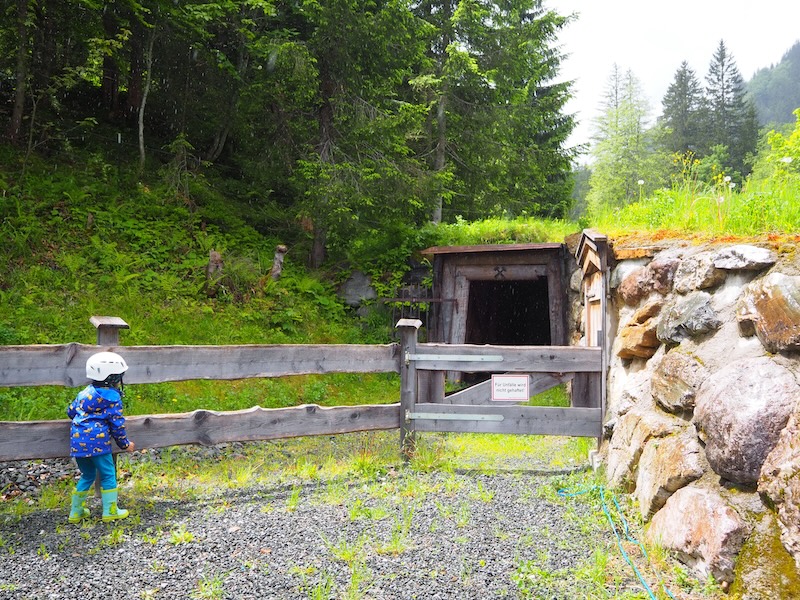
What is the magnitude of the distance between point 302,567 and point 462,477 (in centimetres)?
227

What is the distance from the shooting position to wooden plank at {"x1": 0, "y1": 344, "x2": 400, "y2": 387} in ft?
14.5

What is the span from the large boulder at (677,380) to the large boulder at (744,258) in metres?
0.67

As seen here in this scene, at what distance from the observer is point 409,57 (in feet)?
40.9

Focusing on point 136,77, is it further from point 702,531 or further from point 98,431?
point 702,531

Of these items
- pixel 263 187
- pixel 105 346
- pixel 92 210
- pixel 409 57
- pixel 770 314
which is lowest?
pixel 105 346

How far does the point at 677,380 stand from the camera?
13.8 ft

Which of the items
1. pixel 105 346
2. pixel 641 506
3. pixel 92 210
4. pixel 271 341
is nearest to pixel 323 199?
pixel 271 341

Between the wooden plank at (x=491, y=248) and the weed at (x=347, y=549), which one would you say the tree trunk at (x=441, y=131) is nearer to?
the wooden plank at (x=491, y=248)

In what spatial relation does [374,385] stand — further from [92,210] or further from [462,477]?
[92,210]

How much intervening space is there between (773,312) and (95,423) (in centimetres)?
440

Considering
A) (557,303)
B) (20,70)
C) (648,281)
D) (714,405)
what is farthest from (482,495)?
(20,70)

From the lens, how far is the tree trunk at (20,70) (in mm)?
11211

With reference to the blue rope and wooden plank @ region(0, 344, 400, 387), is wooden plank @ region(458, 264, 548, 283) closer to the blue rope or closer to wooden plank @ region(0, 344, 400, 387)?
wooden plank @ region(0, 344, 400, 387)

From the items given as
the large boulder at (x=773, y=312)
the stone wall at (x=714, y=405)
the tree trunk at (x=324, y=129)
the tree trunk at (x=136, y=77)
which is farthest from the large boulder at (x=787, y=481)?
the tree trunk at (x=136, y=77)
